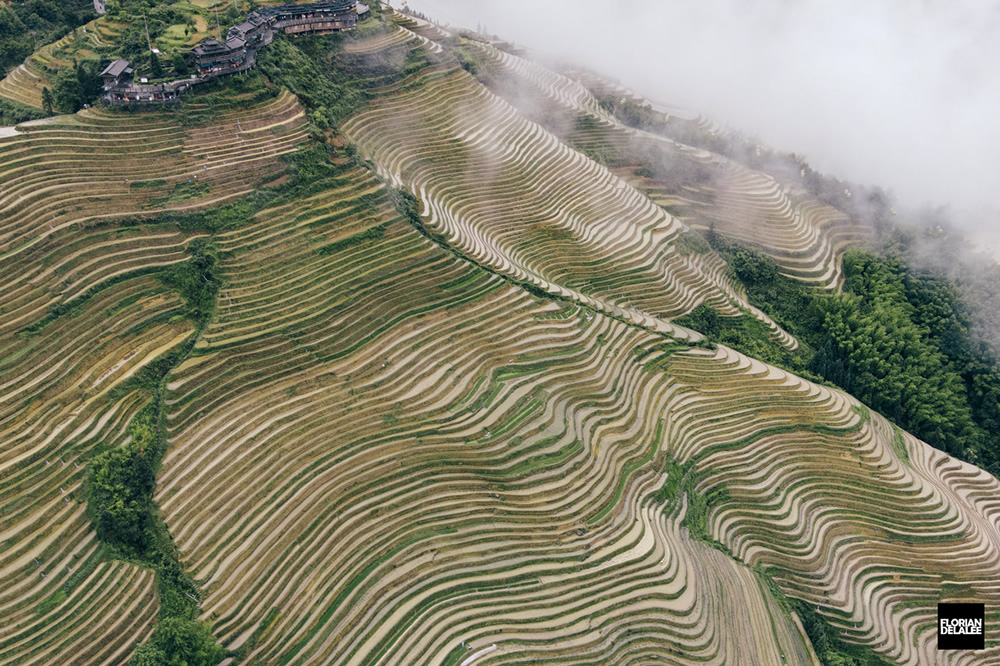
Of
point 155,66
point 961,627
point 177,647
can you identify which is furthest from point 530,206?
point 961,627

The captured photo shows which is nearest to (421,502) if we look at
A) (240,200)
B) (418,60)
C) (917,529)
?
(240,200)

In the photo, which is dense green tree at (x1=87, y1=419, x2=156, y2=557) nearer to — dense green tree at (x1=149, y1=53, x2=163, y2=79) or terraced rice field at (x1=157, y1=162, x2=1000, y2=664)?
terraced rice field at (x1=157, y1=162, x2=1000, y2=664)

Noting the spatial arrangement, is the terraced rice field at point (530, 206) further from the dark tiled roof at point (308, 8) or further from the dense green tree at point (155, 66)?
the dense green tree at point (155, 66)

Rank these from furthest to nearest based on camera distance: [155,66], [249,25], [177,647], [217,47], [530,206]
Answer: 1. [530,206]
2. [249,25]
3. [217,47]
4. [155,66]
5. [177,647]

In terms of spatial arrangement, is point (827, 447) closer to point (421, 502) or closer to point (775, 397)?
point (775, 397)

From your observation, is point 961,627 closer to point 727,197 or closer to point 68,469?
point 727,197

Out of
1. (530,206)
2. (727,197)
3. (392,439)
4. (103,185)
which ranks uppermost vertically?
(103,185)

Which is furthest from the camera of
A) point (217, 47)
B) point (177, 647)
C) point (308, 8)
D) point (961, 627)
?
point (308, 8)
